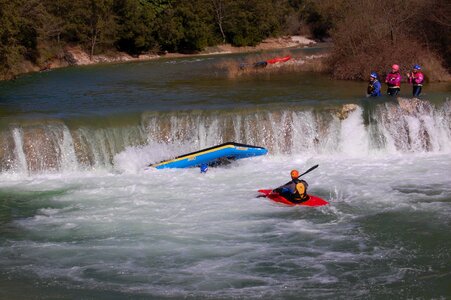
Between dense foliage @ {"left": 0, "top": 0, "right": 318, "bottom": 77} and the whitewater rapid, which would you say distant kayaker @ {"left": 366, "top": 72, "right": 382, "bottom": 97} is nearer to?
the whitewater rapid

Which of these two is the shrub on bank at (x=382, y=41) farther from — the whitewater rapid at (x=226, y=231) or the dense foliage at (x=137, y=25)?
the dense foliage at (x=137, y=25)

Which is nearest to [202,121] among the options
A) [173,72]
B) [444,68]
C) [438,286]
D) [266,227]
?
[266,227]

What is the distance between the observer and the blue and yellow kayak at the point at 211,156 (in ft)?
45.5

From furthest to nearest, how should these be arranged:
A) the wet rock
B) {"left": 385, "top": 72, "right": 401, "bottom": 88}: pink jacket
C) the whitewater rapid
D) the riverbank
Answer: the riverbank, {"left": 385, "top": 72, "right": 401, "bottom": 88}: pink jacket, the wet rock, the whitewater rapid

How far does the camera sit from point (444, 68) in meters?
23.9

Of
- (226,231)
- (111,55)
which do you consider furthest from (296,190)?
(111,55)

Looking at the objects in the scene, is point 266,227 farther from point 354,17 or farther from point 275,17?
point 275,17

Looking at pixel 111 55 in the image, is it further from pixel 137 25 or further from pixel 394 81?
pixel 394 81

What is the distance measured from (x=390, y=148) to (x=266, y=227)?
6.57 metres

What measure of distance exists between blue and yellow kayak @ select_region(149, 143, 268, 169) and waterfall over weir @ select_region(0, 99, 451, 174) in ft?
2.86

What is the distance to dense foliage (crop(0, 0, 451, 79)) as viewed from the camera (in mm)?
25281

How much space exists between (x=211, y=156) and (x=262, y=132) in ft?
6.95

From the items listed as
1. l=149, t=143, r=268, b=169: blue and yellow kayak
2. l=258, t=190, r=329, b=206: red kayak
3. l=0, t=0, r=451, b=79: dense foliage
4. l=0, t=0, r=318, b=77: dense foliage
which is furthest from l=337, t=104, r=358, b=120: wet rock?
l=0, t=0, r=318, b=77: dense foliage

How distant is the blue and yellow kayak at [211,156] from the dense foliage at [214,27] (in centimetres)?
1203
